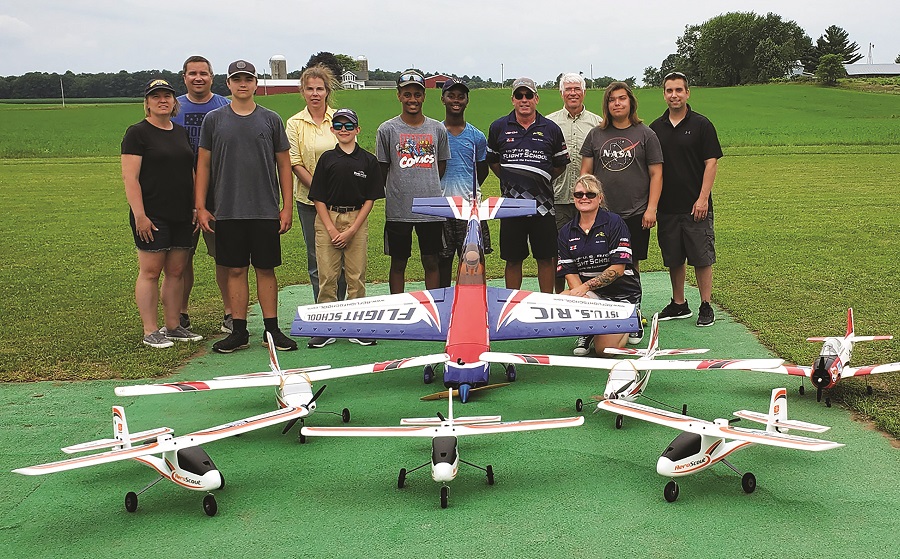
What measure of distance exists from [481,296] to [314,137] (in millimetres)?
2682

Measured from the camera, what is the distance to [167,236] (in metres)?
7.90

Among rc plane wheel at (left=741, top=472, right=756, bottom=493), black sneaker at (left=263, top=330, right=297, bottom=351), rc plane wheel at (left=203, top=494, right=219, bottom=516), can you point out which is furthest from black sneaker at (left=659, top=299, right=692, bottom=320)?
rc plane wheel at (left=203, top=494, right=219, bottom=516)

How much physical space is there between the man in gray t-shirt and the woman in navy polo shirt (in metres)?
1.45

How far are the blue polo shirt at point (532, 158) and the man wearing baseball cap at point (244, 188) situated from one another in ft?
7.34

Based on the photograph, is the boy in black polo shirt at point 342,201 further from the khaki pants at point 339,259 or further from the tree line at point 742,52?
the tree line at point 742,52

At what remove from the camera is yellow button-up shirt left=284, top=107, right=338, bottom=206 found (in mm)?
8352

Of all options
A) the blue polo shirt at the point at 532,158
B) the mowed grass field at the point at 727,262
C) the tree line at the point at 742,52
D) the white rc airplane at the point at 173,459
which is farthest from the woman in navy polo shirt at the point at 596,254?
the tree line at the point at 742,52

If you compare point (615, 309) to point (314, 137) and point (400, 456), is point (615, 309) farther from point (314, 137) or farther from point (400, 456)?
point (314, 137)

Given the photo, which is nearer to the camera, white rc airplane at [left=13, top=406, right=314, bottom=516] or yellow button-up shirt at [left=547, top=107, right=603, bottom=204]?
white rc airplane at [left=13, top=406, right=314, bottom=516]

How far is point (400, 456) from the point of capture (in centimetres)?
534

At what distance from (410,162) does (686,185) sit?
2921 millimetres

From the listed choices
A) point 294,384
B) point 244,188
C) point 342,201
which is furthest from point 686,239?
point 294,384

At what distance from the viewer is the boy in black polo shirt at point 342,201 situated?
789cm

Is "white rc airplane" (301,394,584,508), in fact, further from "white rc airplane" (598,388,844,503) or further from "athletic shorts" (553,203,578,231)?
"athletic shorts" (553,203,578,231)
